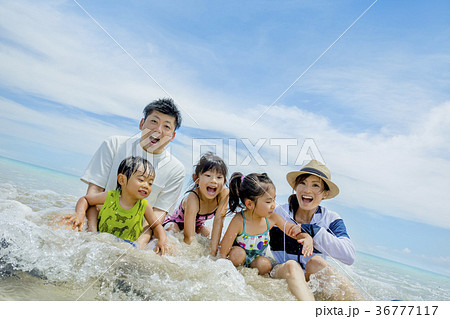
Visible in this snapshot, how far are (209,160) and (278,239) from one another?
1.20 m

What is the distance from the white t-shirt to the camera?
436 cm

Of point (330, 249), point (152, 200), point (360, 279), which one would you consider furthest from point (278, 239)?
point (152, 200)

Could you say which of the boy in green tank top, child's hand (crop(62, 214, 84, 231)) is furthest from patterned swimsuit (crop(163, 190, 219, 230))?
child's hand (crop(62, 214, 84, 231))

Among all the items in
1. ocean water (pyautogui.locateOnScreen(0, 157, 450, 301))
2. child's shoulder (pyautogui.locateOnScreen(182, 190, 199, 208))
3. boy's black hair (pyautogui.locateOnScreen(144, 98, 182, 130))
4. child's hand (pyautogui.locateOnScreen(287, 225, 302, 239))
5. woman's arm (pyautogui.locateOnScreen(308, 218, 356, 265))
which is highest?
boy's black hair (pyautogui.locateOnScreen(144, 98, 182, 130))

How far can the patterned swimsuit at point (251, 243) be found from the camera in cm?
374

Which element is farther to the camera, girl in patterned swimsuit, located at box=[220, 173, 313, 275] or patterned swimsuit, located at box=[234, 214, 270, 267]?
patterned swimsuit, located at box=[234, 214, 270, 267]

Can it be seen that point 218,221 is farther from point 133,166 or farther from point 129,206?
point 133,166

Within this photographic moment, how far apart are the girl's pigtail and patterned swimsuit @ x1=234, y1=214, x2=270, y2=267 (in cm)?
22

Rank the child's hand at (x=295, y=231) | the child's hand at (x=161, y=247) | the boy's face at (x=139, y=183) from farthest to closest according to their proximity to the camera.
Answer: the boy's face at (x=139, y=183) < the child's hand at (x=161, y=247) < the child's hand at (x=295, y=231)

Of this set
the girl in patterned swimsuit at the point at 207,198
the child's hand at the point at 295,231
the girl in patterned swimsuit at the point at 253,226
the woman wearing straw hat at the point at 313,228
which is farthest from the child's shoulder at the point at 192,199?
the child's hand at the point at 295,231

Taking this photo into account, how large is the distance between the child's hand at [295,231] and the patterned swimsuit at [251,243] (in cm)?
31

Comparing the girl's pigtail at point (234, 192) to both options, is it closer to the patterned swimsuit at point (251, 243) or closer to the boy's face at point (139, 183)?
the patterned swimsuit at point (251, 243)

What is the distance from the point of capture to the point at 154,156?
447cm

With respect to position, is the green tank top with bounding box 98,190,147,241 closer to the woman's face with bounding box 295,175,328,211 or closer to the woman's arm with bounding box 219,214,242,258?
the woman's arm with bounding box 219,214,242,258
